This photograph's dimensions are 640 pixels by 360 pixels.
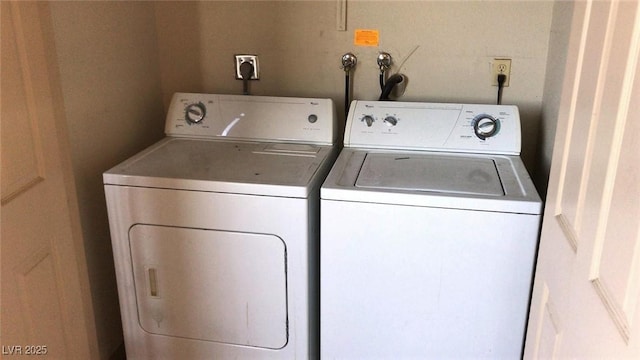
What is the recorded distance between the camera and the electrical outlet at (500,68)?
2109 mm

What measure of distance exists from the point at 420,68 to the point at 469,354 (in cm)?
108

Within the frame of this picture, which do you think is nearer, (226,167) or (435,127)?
(226,167)

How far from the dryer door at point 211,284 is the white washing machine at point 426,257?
164mm

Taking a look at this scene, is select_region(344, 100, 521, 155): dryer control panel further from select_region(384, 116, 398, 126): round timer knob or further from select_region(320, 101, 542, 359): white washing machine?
select_region(320, 101, 542, 359): white washing machine

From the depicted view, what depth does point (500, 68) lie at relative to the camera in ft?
6.95

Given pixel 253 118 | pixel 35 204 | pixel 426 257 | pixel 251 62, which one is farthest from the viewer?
pixel 251 62

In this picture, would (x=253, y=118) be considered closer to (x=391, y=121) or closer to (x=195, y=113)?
Result: (x=195, y=113)

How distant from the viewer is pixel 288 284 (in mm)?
1722

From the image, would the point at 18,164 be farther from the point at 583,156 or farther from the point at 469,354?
the point at 469,354

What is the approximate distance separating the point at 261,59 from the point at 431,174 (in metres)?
0.93

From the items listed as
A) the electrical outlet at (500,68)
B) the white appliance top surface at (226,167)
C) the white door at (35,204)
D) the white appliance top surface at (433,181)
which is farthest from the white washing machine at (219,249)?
the electrical outlet at (500,68)

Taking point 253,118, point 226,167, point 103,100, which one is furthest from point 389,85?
point 103,100

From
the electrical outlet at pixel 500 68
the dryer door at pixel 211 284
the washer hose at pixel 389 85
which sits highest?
the electrical outlet at pixel 500 68

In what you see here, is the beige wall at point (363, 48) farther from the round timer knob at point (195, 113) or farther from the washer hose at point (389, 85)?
the round timer knob at point (195, 113)
